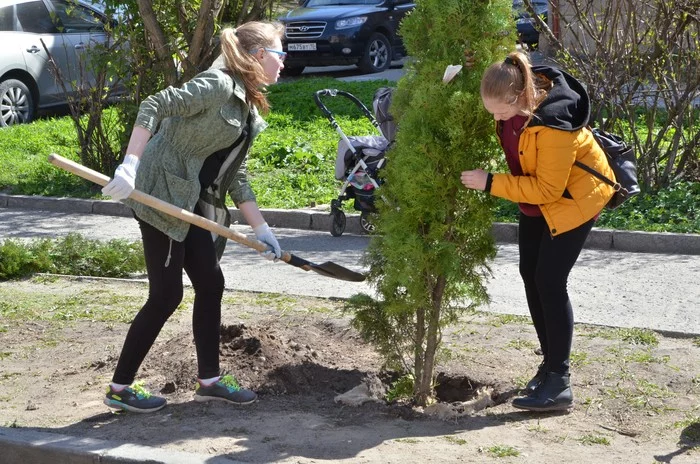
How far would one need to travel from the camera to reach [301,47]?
18859 mm

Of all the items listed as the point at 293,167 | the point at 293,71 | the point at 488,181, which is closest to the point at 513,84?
the point at 488,181

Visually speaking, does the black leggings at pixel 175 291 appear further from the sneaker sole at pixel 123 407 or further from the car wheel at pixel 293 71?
the car wheel at pixel 293 71

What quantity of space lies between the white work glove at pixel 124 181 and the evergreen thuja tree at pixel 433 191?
1.15 m

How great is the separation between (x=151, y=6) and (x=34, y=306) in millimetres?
4195

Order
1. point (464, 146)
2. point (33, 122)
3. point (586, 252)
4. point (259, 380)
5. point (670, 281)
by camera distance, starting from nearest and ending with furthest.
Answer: point (464, 146) → point (259, 380) → point (670, 281) → point (586, 252) → point (33, 122)

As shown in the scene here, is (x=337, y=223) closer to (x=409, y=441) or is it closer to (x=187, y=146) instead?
(x=187, y=146)

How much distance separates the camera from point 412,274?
489 centimetres

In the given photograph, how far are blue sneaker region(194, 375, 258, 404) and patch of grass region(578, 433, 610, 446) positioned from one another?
156cm

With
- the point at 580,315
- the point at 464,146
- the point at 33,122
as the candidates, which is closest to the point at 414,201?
the point at 464,146

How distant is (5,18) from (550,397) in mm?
12020

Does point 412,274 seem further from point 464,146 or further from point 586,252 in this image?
point 586,252

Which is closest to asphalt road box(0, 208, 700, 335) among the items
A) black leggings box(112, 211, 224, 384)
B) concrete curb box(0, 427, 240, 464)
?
black leggings box(112, 211, 224, 384)

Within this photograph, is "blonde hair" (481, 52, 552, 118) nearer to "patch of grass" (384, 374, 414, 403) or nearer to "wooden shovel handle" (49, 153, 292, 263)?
"wooden shovel handle" (49, 153, 292, 263)

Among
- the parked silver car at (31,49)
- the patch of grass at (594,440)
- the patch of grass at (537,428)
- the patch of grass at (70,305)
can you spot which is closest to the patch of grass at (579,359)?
the patch of grass at (537,428)
